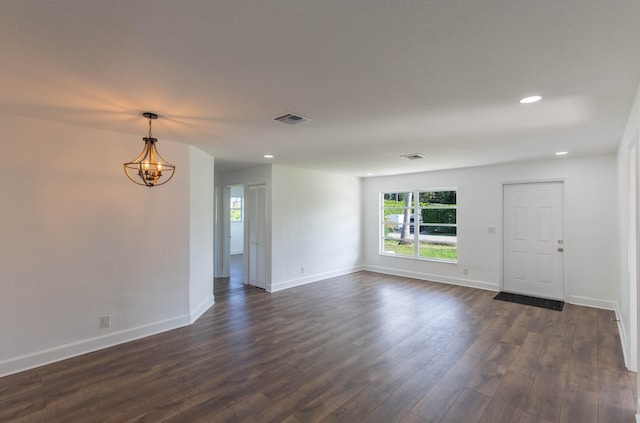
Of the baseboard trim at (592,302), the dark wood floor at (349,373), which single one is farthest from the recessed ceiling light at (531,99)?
the baseboard trim at (592,302)

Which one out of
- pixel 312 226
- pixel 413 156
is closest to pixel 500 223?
pixel 413 156

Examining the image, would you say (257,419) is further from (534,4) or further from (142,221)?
(534,4)

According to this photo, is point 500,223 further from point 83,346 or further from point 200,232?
point 83,346

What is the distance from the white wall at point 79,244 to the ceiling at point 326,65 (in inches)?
14.7

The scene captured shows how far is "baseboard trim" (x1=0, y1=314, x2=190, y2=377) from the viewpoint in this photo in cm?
283

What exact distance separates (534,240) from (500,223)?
23.7 inches

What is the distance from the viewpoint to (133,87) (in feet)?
7.06

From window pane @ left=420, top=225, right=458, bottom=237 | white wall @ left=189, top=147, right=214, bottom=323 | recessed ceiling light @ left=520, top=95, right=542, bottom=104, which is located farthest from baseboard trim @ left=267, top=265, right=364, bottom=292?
recessed ceiling light @ left=520, top=95, right=542, bottom=104

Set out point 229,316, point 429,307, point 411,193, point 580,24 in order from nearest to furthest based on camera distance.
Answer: point 580,24, point 229,316, point 429,307, point 411,193

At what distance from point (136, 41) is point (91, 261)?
2.72 metres

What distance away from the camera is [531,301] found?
507cm

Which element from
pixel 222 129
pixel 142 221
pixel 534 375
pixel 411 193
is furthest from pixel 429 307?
pixel 142 221

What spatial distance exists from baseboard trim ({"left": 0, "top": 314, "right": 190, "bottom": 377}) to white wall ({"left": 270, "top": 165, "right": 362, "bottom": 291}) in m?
2.14

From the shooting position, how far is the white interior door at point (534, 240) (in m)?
5.16
